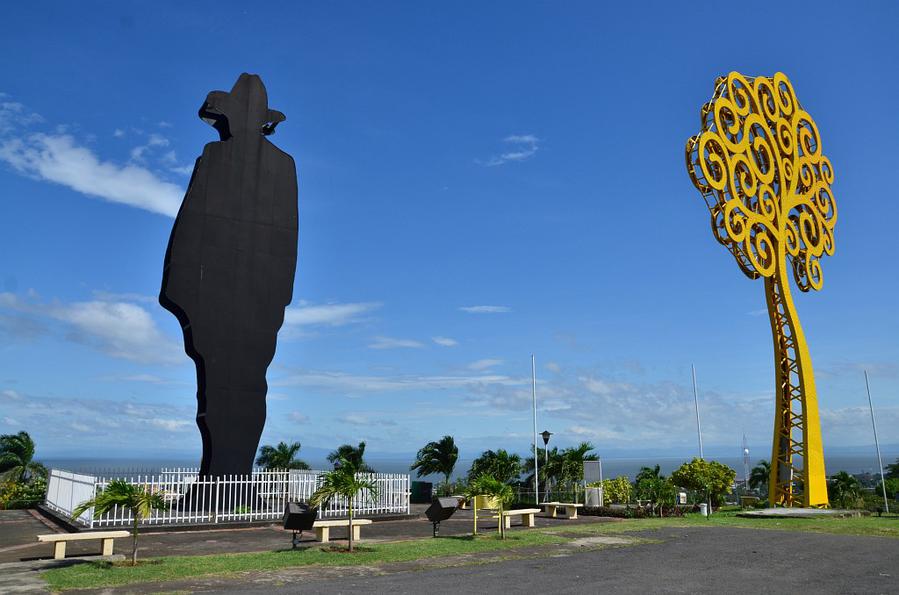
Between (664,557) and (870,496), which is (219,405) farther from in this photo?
(870,496)

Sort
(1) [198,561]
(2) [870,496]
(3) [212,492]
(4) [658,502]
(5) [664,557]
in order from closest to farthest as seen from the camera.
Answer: (1) [198,561] → (5) [664,557] → (3) [212,492] → (4) [658,502] → (2) [870,496]

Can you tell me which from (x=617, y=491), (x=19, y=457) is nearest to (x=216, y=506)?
(x=617, y=491)

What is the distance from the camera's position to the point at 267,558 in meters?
13.0

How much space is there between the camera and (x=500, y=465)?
30328 millimetres

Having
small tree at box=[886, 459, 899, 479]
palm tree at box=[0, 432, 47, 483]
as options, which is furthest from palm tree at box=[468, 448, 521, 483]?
small tree at box=[886, 459, 899, 479]

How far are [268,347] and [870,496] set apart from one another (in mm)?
30889

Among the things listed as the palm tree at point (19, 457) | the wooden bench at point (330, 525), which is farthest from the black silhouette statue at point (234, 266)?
the palm tree at point (19, 457)

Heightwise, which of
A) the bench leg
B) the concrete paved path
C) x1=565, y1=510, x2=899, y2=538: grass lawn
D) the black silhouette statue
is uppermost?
the black silhouette statue

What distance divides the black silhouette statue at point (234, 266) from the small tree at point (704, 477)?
14.9m

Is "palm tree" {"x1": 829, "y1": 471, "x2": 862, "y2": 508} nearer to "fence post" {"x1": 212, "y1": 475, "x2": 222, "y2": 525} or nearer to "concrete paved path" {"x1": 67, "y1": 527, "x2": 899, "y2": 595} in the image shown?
"concrete paved path" {"x1": 67, "y1": 527, "x2": 899, "y2": 595}

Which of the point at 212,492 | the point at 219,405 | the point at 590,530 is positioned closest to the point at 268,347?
the point at 219,405

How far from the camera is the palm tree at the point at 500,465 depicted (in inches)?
1193

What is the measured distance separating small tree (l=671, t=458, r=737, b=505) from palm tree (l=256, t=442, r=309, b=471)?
865 inches

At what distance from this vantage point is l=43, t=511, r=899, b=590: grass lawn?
11008 millimetres
